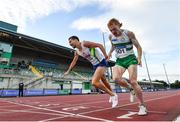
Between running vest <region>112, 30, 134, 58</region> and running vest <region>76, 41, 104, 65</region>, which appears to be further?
running vest <region>76, 41, 104, 65</region>

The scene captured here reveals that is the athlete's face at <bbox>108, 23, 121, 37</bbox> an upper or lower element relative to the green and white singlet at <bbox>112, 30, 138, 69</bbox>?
upper

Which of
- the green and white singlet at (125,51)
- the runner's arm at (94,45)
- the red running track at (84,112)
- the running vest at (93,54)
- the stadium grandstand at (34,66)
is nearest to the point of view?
the red running track at (84,112)

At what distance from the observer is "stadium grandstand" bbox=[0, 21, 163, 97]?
29072 mm

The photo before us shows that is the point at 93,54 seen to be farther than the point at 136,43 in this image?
Yes

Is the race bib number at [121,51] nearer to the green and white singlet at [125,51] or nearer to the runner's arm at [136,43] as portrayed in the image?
the green and white singlet at [125,51]

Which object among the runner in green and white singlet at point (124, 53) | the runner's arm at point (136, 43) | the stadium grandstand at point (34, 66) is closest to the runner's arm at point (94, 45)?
the runner in green and white singlet at point (124, 53)

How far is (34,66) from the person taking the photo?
37906mm

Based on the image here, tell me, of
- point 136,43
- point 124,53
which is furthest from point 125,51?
point 136,43

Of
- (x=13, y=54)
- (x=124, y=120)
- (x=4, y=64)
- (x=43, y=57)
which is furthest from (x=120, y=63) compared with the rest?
(x=43, y=57)

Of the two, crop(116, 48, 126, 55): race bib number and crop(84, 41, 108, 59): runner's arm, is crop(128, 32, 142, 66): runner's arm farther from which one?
crop(84, 41, 108, 59): runner's arm

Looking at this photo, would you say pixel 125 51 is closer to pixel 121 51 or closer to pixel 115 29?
Result: pixel 121 51

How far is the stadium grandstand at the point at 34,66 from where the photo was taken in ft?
95.4

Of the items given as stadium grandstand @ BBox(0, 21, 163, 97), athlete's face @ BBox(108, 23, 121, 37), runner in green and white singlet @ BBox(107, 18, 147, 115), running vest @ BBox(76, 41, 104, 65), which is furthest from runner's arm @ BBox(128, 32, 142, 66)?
stadium grandstand @ BBox(0, 21, 163, 97)

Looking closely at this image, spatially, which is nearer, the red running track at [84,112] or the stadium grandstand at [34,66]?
the red running track at [84,112]
